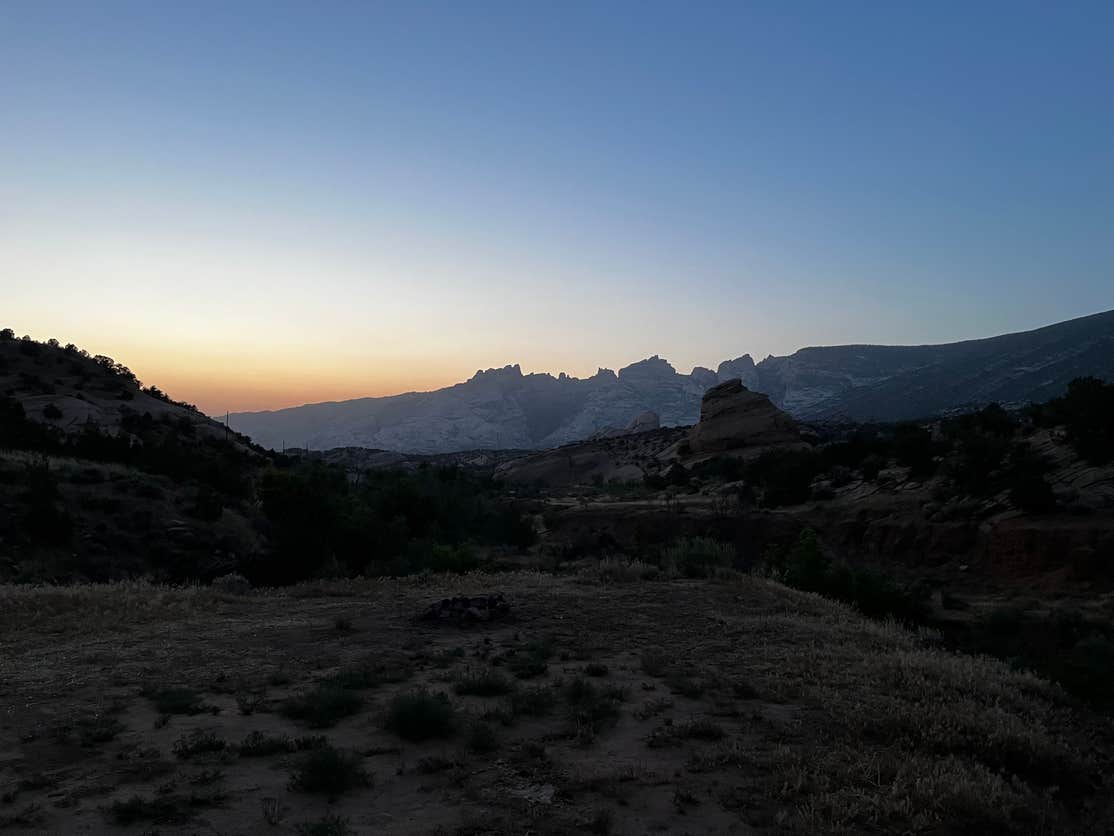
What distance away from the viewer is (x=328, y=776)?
6566 millimetres

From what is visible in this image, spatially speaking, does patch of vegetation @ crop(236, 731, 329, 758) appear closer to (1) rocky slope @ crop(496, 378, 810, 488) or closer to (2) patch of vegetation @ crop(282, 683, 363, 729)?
(2) patch of vegetation @ crop(282, 683, 363, 729)

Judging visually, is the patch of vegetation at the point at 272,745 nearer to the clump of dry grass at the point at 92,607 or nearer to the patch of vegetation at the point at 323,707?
the patch of vegetation at the point at 323,707

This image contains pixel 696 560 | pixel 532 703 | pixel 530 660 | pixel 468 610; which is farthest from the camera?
pixel 696 560

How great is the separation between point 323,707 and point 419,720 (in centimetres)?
146

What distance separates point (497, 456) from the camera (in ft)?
463

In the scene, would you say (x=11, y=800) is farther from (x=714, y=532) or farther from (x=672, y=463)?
(x=672, y=463)

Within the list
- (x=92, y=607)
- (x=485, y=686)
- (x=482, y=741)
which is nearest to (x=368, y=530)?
(x=92, y=607)

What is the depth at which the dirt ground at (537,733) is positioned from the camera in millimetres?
6055

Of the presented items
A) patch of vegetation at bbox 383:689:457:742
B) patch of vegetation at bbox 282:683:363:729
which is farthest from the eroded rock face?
patch of vegetation at bbox 383:689:457:742

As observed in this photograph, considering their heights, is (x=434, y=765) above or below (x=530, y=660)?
above

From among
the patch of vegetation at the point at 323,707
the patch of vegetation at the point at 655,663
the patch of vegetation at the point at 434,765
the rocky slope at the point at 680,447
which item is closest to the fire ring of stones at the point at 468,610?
the patch of vegetation at the point at 655,663

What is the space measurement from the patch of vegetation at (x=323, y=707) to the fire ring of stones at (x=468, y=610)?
Answer: 5.40 m

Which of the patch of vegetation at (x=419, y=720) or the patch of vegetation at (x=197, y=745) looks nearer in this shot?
the patch of vegetation at (x=197, y=745)

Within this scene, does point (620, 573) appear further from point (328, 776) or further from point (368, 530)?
point (328, 776)
